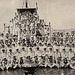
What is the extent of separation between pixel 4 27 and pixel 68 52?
7.76 metres

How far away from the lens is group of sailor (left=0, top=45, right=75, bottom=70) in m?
32.8

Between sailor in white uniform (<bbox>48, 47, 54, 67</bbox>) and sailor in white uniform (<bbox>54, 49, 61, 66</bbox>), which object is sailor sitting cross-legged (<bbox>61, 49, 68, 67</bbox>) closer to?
sailor in white uniform (<bbox>54, 49, 61, 66</bbox>)

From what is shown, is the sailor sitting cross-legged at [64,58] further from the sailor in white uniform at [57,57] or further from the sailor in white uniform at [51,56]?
the sailor in white uniform at [51,56]

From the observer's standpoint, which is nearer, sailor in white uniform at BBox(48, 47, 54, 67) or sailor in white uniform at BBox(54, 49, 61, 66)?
sailor in white uniform at BBox(48, 47, 54, 67)

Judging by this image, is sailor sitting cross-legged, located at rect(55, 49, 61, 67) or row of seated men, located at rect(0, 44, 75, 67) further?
sailor sitting cross-legged, located at rect(55, 49, 61, 67)

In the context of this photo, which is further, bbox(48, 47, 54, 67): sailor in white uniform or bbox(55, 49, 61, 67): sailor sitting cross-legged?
bbox(55, 49, 61, 67): sailor sitting cross-legged

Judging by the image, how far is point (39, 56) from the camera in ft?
109

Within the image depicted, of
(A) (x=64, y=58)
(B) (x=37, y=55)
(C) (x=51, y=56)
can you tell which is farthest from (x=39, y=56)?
(A) (x=64, y=58)

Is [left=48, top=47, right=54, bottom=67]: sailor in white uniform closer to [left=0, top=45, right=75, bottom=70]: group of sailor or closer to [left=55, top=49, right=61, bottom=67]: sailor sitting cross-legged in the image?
[left=0, top=45, right=75, bottom=70]: group of sailor

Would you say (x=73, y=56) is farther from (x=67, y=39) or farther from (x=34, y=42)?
(x=34, y=42)

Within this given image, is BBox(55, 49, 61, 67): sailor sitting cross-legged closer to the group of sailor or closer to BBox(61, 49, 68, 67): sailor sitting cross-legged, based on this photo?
the group of sailor

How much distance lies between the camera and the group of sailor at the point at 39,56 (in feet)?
108

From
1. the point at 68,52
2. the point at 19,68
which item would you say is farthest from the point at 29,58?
the point at 68,52

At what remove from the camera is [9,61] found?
3300 cm
